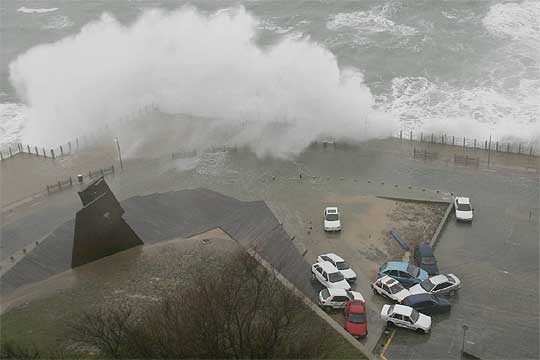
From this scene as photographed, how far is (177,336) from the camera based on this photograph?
18.5 metres

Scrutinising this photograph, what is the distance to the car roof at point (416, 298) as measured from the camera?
Answer: 83.0ft

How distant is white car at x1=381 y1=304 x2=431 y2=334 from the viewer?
24.0 m

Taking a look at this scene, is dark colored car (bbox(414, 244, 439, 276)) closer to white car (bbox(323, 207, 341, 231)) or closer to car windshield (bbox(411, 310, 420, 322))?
car windshield (bbox(411, 310, 420, 322))

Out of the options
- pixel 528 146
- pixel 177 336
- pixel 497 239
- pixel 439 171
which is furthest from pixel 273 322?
pixel 528 146

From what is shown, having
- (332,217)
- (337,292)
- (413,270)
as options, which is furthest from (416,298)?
(332,217)

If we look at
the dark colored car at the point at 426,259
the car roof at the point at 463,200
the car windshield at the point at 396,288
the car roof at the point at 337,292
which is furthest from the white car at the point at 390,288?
the car roof at the point at 463,200

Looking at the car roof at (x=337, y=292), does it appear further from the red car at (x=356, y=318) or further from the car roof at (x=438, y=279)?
the car roof at (x=438, y=279)

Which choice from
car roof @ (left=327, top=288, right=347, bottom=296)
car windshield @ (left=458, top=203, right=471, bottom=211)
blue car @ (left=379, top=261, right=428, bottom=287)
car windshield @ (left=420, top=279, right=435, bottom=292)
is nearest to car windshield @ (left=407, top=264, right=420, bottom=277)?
blue car @ (left=379, top=261, right=428, bottom=287)

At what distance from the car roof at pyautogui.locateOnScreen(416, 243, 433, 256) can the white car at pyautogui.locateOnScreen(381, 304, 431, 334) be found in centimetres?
461

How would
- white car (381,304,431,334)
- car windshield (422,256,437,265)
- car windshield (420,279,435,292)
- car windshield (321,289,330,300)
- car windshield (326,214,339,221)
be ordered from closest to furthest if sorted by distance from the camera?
white car (381,304,431,334), car windshield (321,289,330,300), car windshield (420,279,435,292), car windshield (422,256,437,265), car windshield (326,214,339,221)

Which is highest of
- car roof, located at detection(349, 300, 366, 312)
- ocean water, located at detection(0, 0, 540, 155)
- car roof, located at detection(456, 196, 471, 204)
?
ocean water, located at detection(0, 0, 540, 155)

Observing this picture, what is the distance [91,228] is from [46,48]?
145ft

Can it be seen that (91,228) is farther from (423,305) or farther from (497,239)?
(497,239)

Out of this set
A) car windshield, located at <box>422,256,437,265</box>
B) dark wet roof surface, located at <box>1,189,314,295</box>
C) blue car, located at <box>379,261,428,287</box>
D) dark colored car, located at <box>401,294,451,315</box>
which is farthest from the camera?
car windshield, located at <box>422,256,437,265</box>
